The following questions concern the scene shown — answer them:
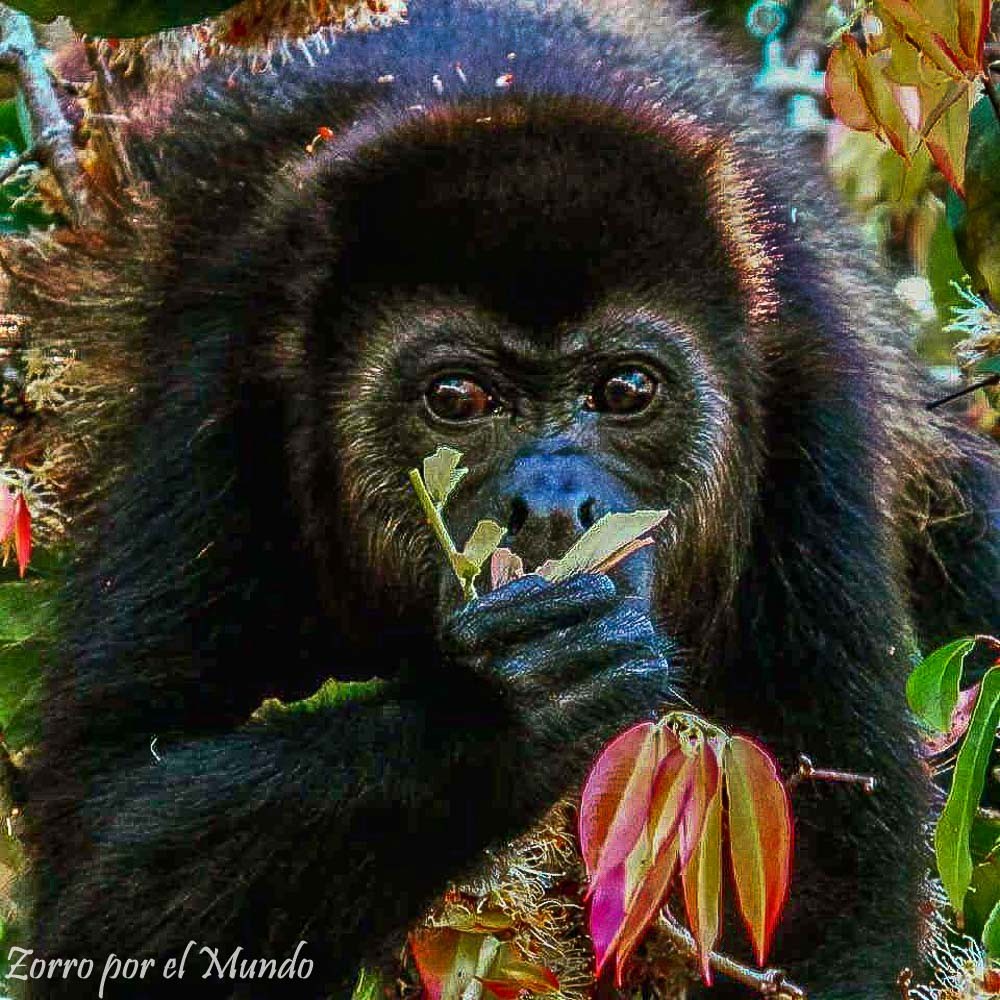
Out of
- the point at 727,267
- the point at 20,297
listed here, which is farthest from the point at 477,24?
the point at 20,297

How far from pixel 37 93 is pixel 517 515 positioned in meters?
1.48

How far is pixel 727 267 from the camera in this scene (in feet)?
13.0

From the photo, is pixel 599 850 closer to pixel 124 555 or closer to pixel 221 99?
pixel 124 555

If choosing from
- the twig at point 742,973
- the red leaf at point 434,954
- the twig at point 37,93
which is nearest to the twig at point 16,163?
the twig at point 37,93

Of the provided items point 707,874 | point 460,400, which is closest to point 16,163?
point 460,400

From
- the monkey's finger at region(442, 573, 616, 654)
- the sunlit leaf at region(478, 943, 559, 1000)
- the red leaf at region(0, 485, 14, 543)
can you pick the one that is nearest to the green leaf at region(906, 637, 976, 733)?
the monkey's finger at region(442, 573, 616, 654)

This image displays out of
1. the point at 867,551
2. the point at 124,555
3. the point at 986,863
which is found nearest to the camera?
the point at 986,863

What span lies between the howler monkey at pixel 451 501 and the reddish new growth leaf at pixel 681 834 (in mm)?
811

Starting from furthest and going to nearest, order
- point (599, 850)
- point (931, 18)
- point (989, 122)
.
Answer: point (989, 122) < point (599, 850) < point (931, 18)

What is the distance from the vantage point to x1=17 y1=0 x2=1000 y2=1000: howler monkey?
130 inches

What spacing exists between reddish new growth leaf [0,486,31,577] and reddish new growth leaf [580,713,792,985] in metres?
1.48

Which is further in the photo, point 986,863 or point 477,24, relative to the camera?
point 477,24

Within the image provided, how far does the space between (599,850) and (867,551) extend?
2.03 m

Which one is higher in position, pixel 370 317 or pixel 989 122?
pixel 989 122
